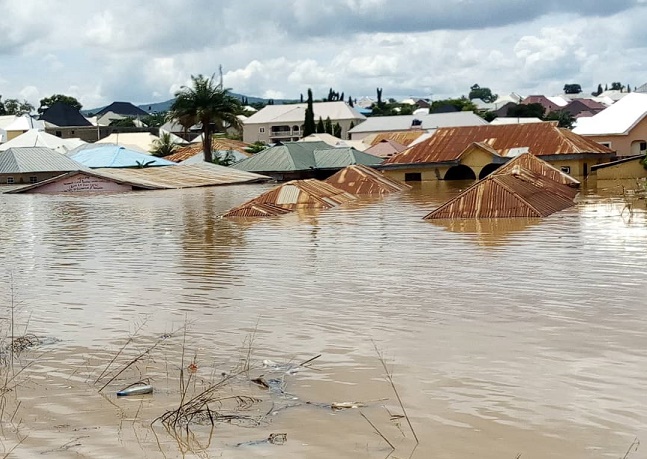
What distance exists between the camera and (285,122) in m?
114

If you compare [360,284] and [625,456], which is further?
[360,284]

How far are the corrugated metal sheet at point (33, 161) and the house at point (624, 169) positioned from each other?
104ft

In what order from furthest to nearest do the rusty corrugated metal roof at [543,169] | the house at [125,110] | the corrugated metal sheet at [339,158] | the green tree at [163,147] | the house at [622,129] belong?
1. the house at [125,110]
2. the green tree at [163,147]
3. the corrugated metal sheet at [339,158]
4. the house at [622,129]
5. the rusty corrugated metal roof at [543,169]

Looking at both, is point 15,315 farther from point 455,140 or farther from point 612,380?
point 455,140

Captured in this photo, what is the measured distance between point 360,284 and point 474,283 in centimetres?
177

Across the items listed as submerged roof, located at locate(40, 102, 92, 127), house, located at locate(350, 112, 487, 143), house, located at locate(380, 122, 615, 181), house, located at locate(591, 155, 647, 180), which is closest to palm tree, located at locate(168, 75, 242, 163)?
house, located at locate(380, 122, 615, 181)

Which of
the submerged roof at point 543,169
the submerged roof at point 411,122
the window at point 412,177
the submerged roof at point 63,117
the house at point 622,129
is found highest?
the submerged roof at point 63,117

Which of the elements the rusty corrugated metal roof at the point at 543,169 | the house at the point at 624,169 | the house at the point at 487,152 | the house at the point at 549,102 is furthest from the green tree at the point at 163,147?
the house at the point at 549,102

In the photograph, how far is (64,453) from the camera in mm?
7223

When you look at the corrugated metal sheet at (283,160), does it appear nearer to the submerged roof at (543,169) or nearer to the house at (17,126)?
the submerged roof at (543,169)

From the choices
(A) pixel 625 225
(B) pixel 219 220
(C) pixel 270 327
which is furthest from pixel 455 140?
(C) pixel 270 327

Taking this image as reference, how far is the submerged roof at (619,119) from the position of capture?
5831 centimetres

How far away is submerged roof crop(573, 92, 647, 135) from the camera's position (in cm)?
5831

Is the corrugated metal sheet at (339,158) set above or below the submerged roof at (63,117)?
below
